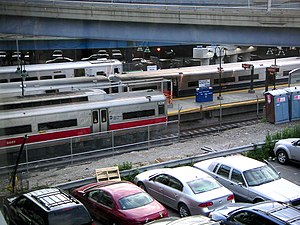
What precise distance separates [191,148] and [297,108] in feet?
18.1

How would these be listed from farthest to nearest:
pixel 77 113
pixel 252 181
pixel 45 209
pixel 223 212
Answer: pixel 77 113 < pixel 252 181 < pixel 223 212 < pixel 45 209

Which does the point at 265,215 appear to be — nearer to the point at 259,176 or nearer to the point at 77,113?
the point at 259,176

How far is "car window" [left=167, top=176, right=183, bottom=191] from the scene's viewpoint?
879 centimetres

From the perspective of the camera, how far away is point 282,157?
11930 mm

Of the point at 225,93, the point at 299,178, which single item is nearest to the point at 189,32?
the point at 225,93

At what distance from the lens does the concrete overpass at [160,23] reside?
806 inches

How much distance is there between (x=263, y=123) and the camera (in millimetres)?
16922

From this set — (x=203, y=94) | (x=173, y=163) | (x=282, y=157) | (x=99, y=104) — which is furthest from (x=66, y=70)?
(x=282, y=157)

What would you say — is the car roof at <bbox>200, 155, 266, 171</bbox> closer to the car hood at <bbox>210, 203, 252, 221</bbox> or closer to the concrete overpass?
the car hood at <bbox>210, 203, 252, 221</bbox>

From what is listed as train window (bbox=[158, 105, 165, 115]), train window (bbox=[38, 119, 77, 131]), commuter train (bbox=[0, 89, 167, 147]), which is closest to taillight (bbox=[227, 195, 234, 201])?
commuter train (bbox=[0, 89, 167, 147])

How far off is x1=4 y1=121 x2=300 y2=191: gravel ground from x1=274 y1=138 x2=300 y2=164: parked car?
69.5 inches

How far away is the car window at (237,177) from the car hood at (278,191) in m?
0.31

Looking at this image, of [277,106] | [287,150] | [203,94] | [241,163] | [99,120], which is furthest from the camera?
[203,94]

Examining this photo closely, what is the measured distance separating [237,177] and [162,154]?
12.9 ft
